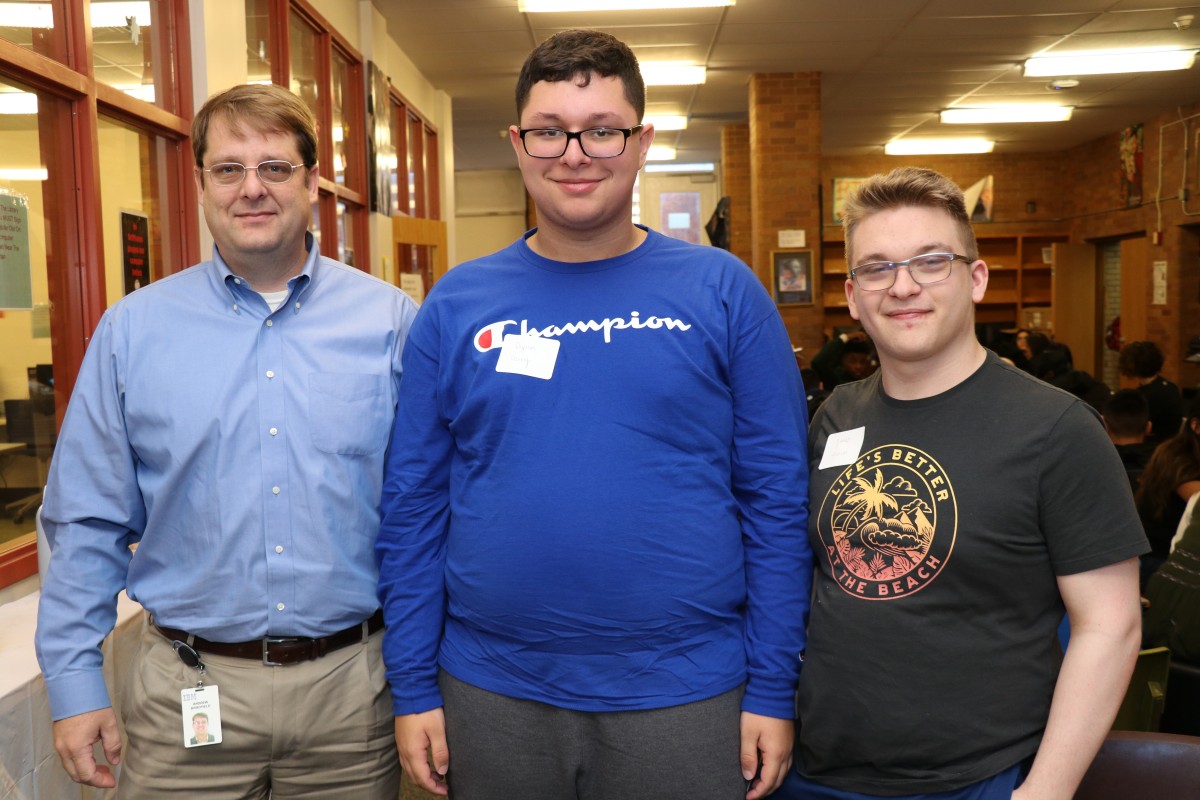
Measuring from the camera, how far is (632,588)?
1.51 metres

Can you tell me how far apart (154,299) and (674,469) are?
Answer: 0.96 metres

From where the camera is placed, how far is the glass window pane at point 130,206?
10.6 feet

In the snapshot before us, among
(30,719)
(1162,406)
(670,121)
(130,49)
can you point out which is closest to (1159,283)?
(670,121)

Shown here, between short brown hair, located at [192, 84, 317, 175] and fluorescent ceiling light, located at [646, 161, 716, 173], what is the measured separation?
13.8m

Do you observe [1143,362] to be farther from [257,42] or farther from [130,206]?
[130,206]

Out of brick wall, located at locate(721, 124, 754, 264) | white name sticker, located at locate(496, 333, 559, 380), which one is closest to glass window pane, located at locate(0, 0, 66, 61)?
white name sticker, located at locate(496, 333, 559, 380)

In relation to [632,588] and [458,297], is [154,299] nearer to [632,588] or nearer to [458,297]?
[458,297]

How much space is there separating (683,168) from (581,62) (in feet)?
47.2

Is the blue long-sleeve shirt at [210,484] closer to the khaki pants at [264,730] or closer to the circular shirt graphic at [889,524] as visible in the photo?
the khaki pants at [264,730]

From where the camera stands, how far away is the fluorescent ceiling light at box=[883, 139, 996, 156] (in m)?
12.6

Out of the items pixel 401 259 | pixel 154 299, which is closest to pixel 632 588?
pixel 154 299

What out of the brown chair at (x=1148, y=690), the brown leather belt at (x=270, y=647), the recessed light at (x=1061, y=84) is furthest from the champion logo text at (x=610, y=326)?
the recessed light at (x=1061, y=84)

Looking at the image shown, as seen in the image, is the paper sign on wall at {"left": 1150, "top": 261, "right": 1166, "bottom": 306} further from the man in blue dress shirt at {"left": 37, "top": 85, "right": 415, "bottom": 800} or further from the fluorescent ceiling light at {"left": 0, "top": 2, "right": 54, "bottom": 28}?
the man in blue dress shirt at {"left": 37, "top": 85, "right": 415, "bottom": 800}

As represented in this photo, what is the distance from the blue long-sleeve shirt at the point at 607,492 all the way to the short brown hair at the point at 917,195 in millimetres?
228
